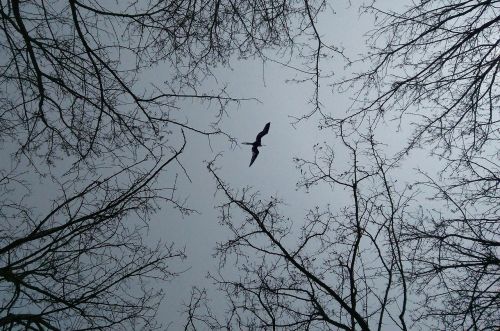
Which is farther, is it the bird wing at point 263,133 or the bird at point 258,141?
the bird wing at point 263,133

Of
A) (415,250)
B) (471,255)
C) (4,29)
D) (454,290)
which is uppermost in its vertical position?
(4,29)

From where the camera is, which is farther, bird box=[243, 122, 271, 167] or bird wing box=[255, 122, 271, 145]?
bird wing box=[255, 122, 271, 145]

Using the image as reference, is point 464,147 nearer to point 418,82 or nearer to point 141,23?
point 418,82

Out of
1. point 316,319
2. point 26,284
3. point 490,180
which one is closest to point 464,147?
point 490,180

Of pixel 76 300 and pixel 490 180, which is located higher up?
pixel 490 180

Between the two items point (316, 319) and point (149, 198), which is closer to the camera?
point (149, 198)

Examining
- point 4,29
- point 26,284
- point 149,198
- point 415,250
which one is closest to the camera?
point 4,29

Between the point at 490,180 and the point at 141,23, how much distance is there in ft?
15.4

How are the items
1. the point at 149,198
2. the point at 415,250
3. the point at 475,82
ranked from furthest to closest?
the point at 415,250 < the point at 475,82 < the point at 149,198

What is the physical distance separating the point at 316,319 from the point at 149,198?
110 inches

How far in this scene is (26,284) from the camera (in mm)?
3668

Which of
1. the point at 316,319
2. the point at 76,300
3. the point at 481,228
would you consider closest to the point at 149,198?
the point at 76,300

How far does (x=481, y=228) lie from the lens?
182 inches

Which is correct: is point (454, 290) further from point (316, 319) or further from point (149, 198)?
point (149, 198)
